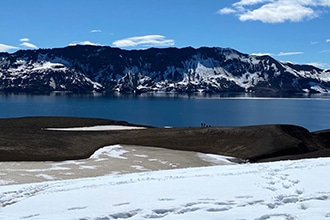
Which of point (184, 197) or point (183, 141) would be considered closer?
point (184, 197)

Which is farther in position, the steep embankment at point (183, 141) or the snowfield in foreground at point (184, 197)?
the steep embankment at point (183, 141)

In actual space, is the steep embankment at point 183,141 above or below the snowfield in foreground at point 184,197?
below

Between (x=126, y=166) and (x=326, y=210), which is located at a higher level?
(x=326, y=210)

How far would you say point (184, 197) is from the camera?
1641 cm

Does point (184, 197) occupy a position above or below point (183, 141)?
above

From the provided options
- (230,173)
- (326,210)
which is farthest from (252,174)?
(326,210)

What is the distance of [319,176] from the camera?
1955 centimetres

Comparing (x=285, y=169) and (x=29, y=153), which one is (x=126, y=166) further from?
(x=285, y=169)

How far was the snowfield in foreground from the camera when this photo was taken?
14.6 m

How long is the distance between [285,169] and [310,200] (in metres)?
6.51

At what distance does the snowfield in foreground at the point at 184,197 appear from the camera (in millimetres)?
14609

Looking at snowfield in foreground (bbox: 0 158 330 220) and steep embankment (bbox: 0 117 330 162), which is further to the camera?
steep embankment (bbox: 0 117 330 162)

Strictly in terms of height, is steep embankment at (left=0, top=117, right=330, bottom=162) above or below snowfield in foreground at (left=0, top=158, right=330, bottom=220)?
below

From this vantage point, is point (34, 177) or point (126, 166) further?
point (126, 166)
